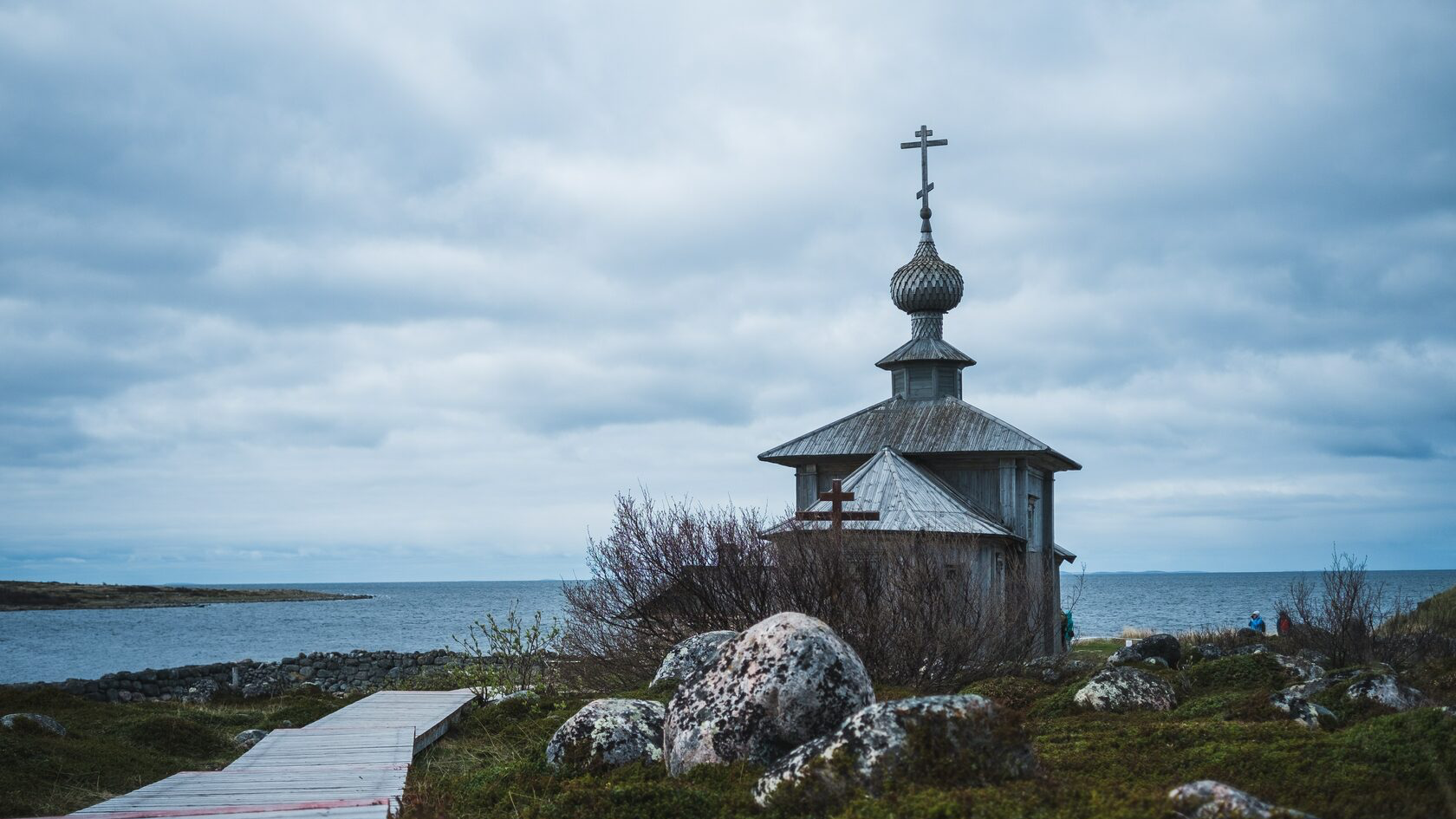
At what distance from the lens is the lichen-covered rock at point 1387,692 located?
11.7m

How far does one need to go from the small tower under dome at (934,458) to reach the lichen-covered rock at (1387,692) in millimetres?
10543

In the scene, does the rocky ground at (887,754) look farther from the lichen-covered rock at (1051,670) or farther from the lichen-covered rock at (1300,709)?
the lichen-covered rock at (1051,670)

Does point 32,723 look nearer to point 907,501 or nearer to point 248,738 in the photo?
point 248,738

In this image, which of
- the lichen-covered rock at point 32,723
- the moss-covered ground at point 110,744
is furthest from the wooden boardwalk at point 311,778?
the lichen-covered rock at point 32,723

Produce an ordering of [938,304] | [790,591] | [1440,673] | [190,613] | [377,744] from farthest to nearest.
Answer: [190,613] < [938,304] < [1440,673] < [790,591] < [377,744]

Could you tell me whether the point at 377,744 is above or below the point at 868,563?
below

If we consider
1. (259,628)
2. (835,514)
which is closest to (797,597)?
(835,514)

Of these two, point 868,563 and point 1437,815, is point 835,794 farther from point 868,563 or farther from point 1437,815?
point 868,563

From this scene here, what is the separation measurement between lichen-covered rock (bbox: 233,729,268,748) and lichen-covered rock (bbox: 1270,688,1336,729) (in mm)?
12282

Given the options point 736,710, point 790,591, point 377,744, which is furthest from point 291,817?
point 790,591

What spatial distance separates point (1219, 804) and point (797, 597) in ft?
30.4

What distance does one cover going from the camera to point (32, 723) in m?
14.4

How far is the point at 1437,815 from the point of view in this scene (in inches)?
259

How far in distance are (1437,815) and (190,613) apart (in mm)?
124673
